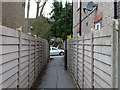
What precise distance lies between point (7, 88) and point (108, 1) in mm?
4335

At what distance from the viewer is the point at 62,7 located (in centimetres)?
3203

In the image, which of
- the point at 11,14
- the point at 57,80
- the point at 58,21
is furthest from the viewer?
the point at 58,21

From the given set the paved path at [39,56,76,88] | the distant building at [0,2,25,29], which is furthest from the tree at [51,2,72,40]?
the paved path at [39,56,76,88]

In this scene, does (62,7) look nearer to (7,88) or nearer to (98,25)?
(98,25)

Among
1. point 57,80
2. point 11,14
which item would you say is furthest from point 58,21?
point 57,80

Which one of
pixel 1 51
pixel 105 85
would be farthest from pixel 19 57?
pixel 105 85

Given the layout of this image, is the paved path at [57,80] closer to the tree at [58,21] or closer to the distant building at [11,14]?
the distant building at [11,14]

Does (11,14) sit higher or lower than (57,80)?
higher

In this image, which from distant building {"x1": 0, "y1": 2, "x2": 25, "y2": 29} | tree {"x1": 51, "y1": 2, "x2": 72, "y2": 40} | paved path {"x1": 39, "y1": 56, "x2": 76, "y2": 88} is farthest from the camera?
tree {"x1": 51, "y1": 2, "x2": 72, "y2": 40}

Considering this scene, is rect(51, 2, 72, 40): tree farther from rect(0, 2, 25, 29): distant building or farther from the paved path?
the paved path

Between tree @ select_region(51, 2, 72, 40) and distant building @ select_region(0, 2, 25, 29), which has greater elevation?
tree @ select_region(51, 2, 72, 40)

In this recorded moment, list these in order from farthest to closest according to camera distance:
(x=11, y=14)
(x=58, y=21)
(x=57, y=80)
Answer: (x=58, y=21), (x=11, y=14), (x=57, y=80)

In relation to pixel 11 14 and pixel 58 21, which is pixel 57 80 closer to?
pixel 11 14

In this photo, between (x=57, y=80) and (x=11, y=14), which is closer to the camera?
(x=57, y=80)
